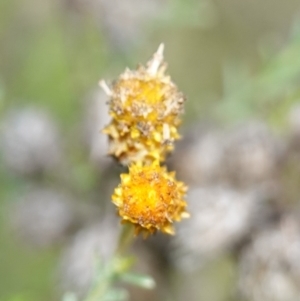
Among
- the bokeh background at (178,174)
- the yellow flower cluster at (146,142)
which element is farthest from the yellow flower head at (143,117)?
the bokeh background at (178,174)

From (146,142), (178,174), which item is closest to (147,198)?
(146,142)

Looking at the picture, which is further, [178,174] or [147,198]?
[178,174]

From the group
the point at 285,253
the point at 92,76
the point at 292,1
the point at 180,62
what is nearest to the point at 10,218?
the point at 92,76

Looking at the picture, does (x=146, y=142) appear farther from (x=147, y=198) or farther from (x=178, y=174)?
(x=178, y=174)

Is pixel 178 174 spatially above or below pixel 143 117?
above

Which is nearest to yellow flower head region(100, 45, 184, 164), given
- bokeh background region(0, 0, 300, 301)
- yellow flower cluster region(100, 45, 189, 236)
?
yellow flower cluster region(100, 45, 189, 236)
